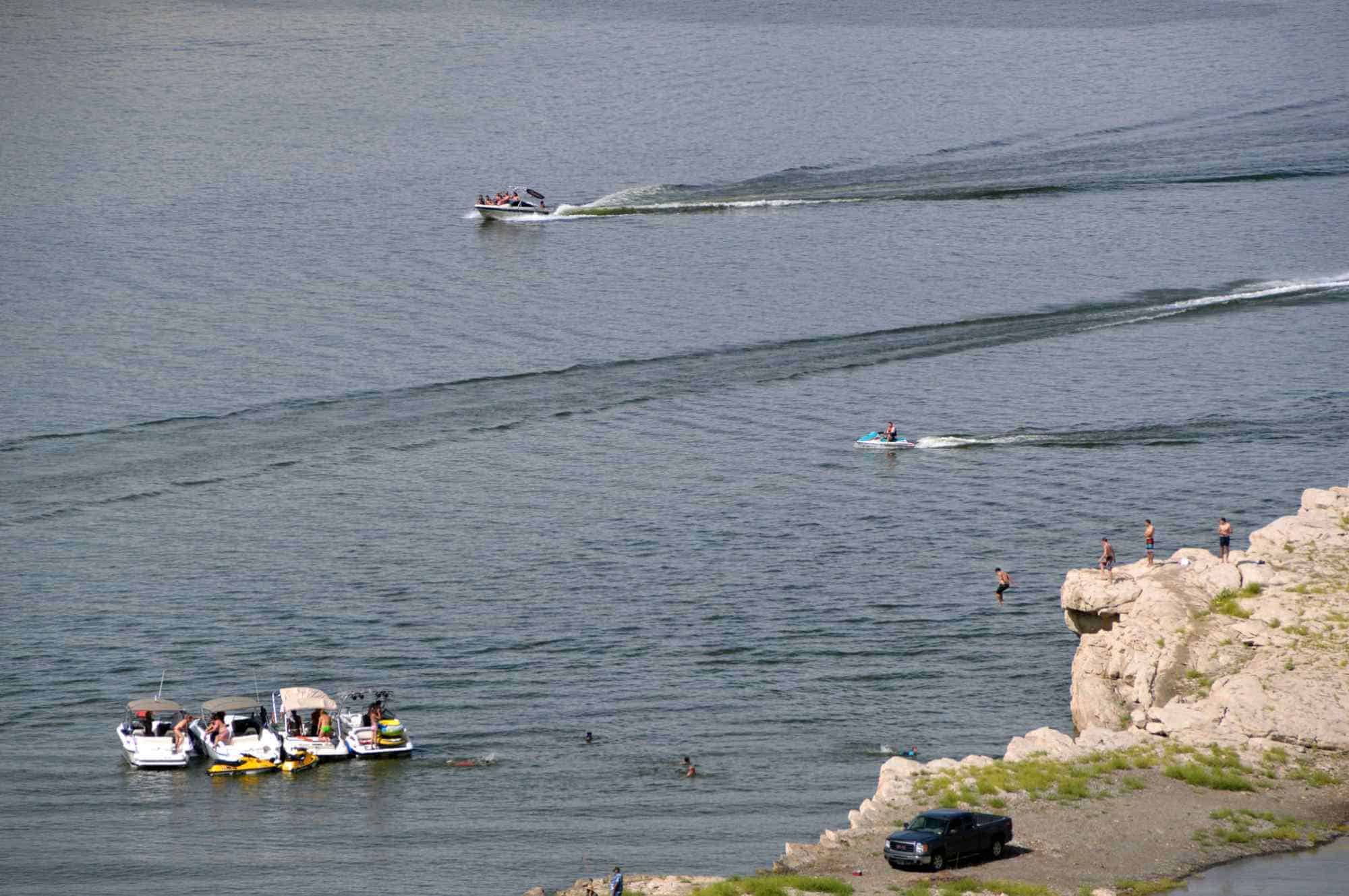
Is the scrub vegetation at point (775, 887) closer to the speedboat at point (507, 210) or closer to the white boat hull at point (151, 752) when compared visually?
the white boat hull at point (151, 752)

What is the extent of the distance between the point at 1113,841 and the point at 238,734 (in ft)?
121

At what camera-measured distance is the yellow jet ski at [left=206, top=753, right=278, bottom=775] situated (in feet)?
219

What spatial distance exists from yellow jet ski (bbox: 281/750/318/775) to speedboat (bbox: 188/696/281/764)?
0.52m

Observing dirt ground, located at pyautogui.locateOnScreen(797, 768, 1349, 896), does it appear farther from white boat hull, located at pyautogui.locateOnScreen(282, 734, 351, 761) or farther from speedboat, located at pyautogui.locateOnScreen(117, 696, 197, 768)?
speedboat, located at pyautogui.locateOnScreen(117, 696, 197, 768)

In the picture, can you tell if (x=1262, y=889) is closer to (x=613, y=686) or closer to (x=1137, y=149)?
(x=613, y=686)

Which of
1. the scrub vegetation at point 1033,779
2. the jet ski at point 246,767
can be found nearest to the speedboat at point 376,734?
the jet ski at point 246,767

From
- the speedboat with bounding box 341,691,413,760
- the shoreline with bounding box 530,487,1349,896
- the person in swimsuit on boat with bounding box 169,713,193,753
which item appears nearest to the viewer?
the shoreline with bounding box 530,487,1349,896

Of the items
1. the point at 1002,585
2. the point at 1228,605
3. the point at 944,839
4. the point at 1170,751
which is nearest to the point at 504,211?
the point at 1002,585

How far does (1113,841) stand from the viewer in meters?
48.0

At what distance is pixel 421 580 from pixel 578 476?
16.1 meters

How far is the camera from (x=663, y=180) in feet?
519

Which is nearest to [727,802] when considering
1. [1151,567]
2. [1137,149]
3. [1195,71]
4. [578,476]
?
[1151,567]

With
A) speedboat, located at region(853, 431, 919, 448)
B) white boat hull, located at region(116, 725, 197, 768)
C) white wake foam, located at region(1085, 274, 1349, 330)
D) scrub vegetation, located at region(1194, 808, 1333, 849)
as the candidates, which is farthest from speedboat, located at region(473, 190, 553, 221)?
scrub vegetation, located at region(1194, 808, 1333, 849)

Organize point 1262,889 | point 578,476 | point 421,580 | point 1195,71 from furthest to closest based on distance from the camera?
point 1195,71 → point 578,476 → point 421,580 → point 1262,889
